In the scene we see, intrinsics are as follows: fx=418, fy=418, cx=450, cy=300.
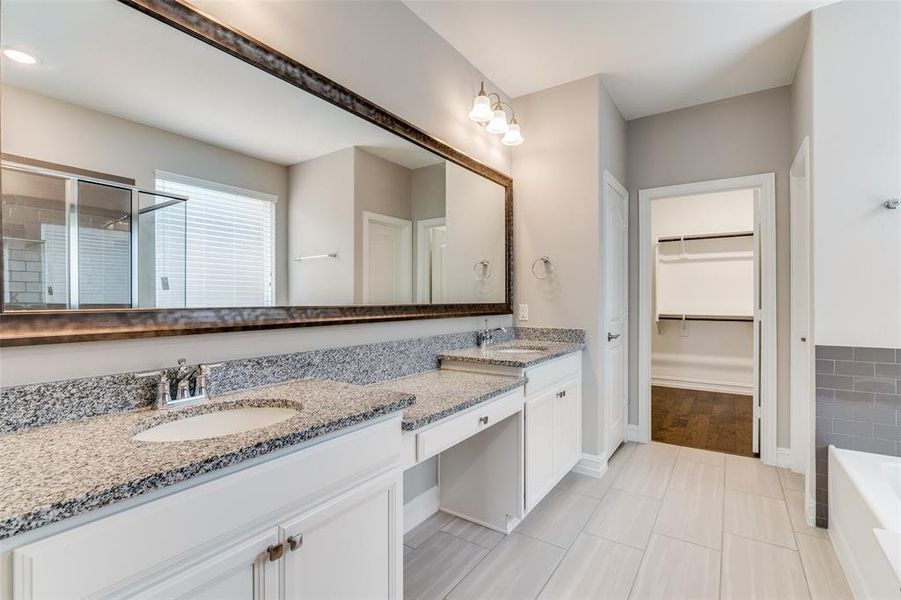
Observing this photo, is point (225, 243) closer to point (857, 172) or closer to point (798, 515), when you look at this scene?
point (857, 172)

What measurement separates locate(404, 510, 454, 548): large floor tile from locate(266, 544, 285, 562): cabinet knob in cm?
128

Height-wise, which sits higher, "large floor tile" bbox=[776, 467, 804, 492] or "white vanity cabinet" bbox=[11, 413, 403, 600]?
"white vanity cabinet" bbox=[11, 413, 403, 600]

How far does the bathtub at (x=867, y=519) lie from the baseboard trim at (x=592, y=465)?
3.86 feet

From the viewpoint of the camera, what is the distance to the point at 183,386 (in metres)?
1.26

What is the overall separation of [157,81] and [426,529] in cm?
225

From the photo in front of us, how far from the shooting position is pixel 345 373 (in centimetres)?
183

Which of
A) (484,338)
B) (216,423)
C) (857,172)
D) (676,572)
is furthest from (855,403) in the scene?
(216,423)

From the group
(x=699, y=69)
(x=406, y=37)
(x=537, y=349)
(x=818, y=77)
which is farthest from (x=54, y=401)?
(x=699, y=69)

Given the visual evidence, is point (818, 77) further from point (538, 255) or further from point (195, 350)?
point (195, 350)

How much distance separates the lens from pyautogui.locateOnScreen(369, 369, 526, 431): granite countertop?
152 cm

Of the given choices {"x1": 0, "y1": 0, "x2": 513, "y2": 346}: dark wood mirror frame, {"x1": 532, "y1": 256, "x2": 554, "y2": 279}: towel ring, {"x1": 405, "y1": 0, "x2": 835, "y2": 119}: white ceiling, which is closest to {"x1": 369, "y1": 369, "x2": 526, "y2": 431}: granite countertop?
{"x1": 0, "y1": 0, "x2": 513, "y2": 346}: dark wood mirror frame

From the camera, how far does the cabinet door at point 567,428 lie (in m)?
2.52

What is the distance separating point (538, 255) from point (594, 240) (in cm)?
43

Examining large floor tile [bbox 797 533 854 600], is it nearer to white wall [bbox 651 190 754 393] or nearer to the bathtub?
the bathtub
